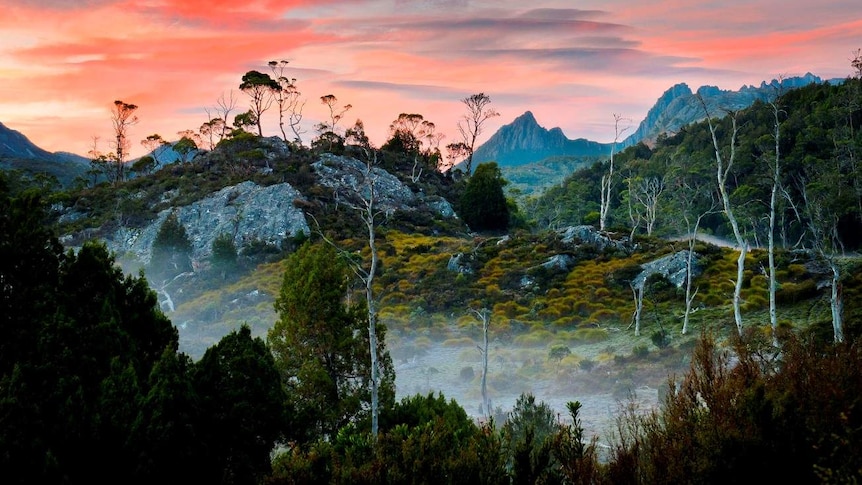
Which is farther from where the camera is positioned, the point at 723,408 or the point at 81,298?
the point at 81,298

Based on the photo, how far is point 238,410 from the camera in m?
10.5

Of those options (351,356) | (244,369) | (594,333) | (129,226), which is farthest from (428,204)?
(244,369)

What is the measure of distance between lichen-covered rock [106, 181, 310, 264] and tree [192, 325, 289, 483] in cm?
5060

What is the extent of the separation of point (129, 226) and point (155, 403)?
63.4m

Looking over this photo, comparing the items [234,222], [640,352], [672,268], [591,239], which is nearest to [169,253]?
[234,222]

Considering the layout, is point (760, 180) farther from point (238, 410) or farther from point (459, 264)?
point (238, 410)

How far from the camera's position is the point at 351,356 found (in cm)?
1714

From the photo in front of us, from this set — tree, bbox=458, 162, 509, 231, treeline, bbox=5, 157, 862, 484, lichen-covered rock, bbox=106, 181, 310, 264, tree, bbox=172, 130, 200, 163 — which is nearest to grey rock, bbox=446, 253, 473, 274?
lichen-covered rock, bbox=106, 181, 310, 264

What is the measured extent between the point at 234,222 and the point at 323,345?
50.5 metres

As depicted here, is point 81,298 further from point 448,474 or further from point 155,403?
point 448,474

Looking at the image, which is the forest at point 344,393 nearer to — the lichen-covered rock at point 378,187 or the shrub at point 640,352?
the shrub at point 640,352

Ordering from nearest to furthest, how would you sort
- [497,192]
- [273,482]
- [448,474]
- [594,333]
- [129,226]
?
[448,474] → [273,482] → [594,333] → [129,226] → [497,192]

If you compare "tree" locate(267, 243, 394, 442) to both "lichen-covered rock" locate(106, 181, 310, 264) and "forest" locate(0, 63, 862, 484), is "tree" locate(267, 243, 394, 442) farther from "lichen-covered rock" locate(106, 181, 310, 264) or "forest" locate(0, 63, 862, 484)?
"lichen-covered rock" locate(106, 181, 310, 264)

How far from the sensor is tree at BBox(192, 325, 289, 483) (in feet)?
31.9
